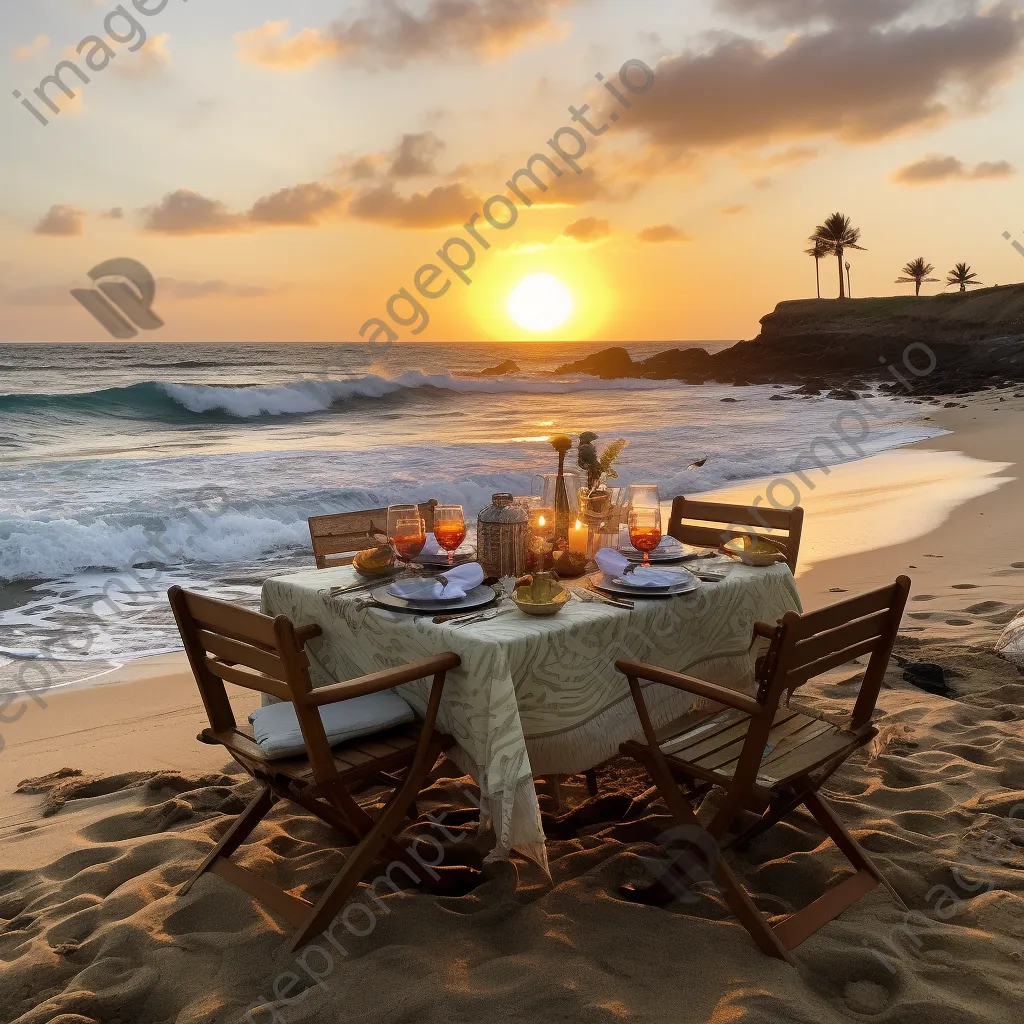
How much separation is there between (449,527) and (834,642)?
139 cm

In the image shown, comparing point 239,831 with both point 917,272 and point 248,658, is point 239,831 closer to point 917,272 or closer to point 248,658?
point 248,658

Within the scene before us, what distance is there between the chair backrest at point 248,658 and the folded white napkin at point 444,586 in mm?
501

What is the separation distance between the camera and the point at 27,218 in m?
11.0

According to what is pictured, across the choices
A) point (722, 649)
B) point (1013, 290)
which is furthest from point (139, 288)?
point (1013, 290)

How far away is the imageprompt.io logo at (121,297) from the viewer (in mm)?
3656

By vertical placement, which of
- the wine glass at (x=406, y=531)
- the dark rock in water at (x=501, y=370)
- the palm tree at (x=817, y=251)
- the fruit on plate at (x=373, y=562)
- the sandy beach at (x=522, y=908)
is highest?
the palm tree at (x=817, y=251)

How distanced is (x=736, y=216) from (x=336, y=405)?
17216 mm

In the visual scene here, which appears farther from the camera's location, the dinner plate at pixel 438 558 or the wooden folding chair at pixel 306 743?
the dinner plate at pixel 438 558

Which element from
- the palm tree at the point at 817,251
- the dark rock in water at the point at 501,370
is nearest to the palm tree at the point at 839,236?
the palm tree at the point at 817,251

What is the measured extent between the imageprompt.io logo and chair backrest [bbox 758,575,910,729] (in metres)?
2.94

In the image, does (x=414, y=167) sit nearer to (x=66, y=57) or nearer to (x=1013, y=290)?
(x=66, y=57)

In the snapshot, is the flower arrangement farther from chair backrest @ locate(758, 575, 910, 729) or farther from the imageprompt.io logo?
the imageprompt.io logo

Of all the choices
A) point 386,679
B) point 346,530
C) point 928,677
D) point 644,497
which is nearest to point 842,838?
point 644,497

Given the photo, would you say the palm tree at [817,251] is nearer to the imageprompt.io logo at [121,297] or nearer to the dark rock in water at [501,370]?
the dark rock in water at [501,370]
